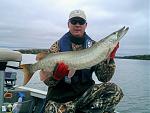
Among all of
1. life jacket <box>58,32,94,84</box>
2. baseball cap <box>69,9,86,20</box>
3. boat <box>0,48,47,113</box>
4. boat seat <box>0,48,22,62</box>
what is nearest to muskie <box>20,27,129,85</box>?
boat seat <box>0,48,22,62</box>

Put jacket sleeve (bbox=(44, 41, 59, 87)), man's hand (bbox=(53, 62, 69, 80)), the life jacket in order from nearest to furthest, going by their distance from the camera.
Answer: man's hand (bbox=(53, 62, 69, 80)) → jacket sleeve (bbox=(44, 41, 59, 87)) → the life jacket

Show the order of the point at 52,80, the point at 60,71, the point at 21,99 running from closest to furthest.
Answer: the point at 60,71, the point at 52,80, the point at 21,99

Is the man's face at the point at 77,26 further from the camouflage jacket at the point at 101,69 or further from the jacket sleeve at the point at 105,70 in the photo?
the jacket sleeve at the point at 105,70

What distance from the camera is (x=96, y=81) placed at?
19.1 ft

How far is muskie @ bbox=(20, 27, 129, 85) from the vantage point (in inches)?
196

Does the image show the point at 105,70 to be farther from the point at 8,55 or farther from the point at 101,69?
the point at 8,55

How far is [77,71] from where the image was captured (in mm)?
5453

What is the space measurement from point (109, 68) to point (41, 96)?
2776mm

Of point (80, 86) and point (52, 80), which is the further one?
point (80, 86)

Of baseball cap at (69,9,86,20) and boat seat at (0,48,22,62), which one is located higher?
baseball cap at (69,9,86,20)

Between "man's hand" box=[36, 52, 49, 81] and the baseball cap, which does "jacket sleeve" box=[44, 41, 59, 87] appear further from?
the baseball cap

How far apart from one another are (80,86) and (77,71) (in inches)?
9.7

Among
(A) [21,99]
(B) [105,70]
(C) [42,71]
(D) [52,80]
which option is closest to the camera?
(C) [42,71]

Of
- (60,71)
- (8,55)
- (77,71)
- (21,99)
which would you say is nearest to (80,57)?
(60,71)
